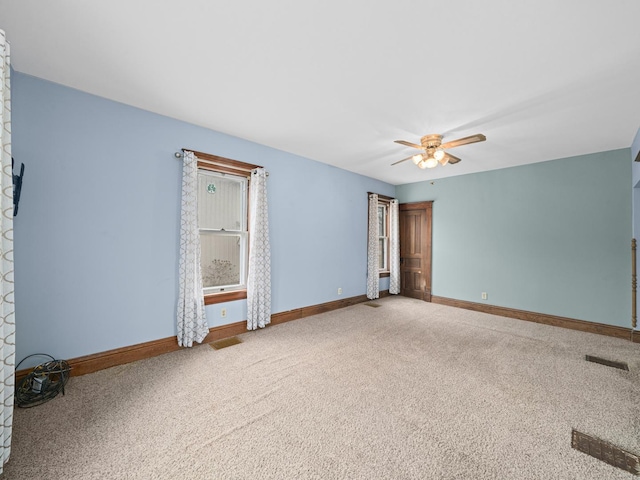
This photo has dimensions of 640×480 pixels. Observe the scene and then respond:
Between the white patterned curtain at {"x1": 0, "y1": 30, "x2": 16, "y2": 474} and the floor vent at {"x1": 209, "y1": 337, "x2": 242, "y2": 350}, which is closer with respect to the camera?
the white patterned curtain at {"x1": 0, "y1": 30, "x2": 16, "y2": 474}

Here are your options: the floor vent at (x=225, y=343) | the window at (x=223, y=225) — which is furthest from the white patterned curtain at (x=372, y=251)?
the floor vent at (x=225, y=343)

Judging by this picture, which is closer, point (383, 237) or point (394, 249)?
point (394, 249)

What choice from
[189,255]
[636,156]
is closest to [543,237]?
[636,156]

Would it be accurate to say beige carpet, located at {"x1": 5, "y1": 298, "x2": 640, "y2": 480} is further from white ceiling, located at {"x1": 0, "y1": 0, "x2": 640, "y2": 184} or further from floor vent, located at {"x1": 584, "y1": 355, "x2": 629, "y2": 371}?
white ceiling, located at {"x1": 0, "y1": 0, "x2": 640, "y2": 184}

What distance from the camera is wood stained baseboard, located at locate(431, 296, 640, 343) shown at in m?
3.54

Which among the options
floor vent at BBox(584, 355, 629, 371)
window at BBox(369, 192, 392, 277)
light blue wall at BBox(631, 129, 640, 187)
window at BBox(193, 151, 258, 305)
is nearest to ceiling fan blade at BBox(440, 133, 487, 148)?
light blue wall at BBox(631, 129, 640, 187)

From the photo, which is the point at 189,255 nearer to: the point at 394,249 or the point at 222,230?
the point at 222,230

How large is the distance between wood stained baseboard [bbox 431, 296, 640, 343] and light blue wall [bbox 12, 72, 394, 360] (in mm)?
Result: 4125

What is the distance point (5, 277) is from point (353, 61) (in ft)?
8.48

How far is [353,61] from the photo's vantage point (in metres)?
1.99

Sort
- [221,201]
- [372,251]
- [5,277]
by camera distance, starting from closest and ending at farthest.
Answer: [5,277] → [221,201] → [372,251]

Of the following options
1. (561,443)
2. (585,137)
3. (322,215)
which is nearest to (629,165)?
(585,137)

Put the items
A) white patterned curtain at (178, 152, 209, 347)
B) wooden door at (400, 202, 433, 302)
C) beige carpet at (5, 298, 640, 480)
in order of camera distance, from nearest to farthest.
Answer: beige carpet at (5, 298, 640, 480) → white patterned curtain at (178, 152, 209, 347) → wooden door at (400, 202, 433, 302)

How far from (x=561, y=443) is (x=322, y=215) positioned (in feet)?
12.3
